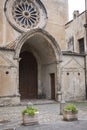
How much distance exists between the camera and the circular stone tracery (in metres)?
20.5

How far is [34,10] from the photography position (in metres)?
21.5

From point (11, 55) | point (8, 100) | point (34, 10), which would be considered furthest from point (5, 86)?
point (34, 10)

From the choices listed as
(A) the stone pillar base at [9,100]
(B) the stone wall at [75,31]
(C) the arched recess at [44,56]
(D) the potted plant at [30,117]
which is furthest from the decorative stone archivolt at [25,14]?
(D) the potted plant at [30,117]

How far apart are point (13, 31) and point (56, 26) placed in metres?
4.65

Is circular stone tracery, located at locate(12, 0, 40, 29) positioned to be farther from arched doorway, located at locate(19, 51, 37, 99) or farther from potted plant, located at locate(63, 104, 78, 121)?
potted plant, located at locate(63, 104, 78, 121)

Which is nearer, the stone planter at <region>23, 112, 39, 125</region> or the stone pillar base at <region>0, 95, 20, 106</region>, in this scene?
the stone planter at <region>23, 112, 39, 125</region>

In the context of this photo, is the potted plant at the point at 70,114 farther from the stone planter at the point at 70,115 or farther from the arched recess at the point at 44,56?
the arched recess at the point at 44,56

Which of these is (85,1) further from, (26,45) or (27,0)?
(26,45)

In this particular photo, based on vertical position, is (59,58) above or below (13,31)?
below

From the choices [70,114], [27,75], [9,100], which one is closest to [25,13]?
[27,75]

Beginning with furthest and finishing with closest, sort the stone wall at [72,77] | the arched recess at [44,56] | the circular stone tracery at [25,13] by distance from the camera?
the circular stone tracery at [25,13], the stone wall at [72,77], the arched recess at [44,56]

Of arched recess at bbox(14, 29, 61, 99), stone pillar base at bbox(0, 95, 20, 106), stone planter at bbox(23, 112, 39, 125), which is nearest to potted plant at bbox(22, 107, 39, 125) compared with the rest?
stone planter at bbox(23, 112, 39, 125)

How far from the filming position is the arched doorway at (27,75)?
70.5 feet

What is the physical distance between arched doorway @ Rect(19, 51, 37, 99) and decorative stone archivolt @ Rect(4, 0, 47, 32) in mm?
2795
